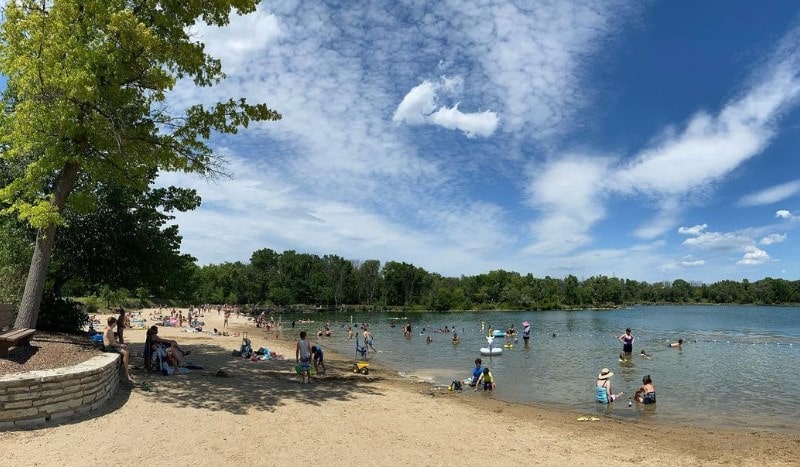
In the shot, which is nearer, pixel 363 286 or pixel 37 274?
pixel 37 274

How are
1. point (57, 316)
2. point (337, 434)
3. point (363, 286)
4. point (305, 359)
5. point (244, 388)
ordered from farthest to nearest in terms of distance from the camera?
1. point (363, 286)
2. point (305, 359)
3. point (57, 316)
4. point (244, 388)
5. point (337, 434)

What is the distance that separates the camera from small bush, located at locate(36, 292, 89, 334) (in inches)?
565

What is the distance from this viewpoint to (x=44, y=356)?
9.69 metres

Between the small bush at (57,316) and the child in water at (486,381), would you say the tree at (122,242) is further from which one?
the child in water at (486,381)

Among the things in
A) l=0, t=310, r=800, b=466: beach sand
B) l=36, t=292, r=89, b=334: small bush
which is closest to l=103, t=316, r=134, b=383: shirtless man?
l=0, t=310, r=800, b=466: beach sand

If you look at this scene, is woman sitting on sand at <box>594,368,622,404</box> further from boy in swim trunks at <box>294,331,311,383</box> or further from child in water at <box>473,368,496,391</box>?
boy in swim trunks at <box>294,331,311,383</box>

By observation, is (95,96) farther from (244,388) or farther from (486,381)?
(486,381)

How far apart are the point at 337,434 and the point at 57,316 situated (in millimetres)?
11208

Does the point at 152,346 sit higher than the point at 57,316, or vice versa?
the point at 57,316

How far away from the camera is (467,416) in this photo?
1272 centimetres

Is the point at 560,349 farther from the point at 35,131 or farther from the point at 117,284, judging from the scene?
the point at 35,131

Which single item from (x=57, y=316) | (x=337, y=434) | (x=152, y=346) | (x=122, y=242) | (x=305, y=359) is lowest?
(x=337, y=434)

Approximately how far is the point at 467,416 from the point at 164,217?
41.0 feet

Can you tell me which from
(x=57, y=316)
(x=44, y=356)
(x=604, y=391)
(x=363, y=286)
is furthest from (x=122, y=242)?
(x=363, y=286)
